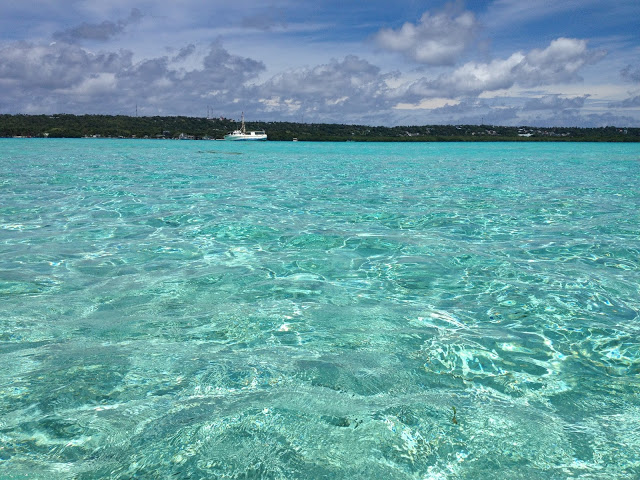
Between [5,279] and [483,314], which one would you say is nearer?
[483,314]

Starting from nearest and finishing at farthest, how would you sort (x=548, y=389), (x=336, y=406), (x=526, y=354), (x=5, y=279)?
(x=336, y=406) < (x=548, y=389) < (x=526, y=354) < (x=5, y=279)

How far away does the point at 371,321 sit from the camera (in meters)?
5.09

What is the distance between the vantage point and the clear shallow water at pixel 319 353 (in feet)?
9.61

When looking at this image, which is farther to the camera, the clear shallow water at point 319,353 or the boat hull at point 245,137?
the boat hull at point 245,137

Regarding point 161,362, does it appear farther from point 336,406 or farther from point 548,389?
point 548,389

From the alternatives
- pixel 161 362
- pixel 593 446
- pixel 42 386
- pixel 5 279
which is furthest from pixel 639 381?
pixel 5 279

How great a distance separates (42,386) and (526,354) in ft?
14.0

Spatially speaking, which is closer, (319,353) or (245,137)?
(319,353)

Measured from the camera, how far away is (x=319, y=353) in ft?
14.2

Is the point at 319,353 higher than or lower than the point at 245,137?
lower

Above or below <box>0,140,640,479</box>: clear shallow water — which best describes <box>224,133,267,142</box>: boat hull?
above

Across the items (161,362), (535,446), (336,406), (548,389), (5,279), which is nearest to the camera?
(535,446)

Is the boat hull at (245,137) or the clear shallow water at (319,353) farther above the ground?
the boat hull at (245,137)

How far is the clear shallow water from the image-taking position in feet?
9.61
